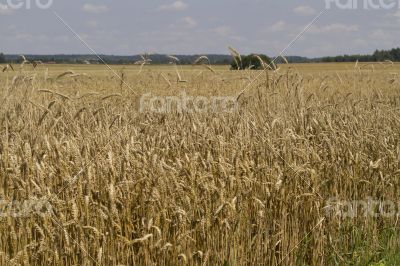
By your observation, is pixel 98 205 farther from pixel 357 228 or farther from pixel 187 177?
pixel 357 228

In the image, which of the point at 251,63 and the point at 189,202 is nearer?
the point at 189,202

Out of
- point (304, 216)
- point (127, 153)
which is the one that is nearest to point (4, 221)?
point (127, 153)

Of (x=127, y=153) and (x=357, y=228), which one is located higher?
(x=127, y=153)

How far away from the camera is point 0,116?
19.1 ft

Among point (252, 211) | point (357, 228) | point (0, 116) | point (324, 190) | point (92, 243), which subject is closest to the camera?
point (92, 243)

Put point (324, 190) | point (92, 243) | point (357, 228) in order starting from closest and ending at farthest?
point (92, 243), point (357, 228), point (324, 190)

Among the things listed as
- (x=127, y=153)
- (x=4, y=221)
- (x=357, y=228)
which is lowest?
(x=357, y=228)

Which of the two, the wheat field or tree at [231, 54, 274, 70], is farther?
tree at [231, 54, 274, 70]

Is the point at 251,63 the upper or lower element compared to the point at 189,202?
upper

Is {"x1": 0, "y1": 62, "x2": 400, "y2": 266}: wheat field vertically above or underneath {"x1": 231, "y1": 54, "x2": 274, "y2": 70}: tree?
underneath

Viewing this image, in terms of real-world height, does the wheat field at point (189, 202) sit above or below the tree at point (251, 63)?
below

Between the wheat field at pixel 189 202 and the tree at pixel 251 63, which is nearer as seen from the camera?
the wheat field at pixel 189 202

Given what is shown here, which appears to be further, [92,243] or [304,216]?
[304,216]

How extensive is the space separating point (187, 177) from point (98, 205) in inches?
25.5
